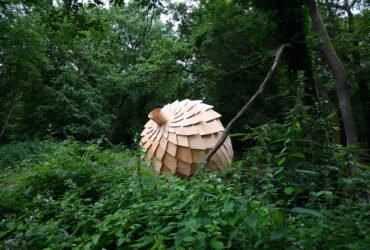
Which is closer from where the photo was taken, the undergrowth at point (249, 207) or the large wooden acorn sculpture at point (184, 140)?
the undergrowth at point (249, 207)

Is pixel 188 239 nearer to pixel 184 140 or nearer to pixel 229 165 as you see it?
pixel 229 165

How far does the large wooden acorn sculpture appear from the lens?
6.35 m

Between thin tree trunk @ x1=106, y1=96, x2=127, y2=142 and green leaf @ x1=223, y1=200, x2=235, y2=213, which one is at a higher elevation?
thin tree trunk @ x1=106, y1=96, x2=127, y2=142

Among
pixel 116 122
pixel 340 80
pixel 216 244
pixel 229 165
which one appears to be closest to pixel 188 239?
pixel 216 244

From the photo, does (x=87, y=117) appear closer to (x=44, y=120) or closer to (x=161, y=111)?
(x=44, y=120)

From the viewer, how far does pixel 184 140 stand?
6.36m

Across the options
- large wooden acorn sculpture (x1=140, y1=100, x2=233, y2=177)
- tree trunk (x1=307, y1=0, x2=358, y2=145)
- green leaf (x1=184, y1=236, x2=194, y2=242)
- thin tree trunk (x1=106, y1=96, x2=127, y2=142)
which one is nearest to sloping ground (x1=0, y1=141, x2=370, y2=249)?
green leaf (x1=184, y1=236, x2=194, y2=242)

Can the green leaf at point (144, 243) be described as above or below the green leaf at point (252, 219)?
below

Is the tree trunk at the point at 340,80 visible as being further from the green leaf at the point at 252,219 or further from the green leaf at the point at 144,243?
the green leaf at the point at 144,243

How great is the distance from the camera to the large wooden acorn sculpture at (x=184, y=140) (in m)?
6.35

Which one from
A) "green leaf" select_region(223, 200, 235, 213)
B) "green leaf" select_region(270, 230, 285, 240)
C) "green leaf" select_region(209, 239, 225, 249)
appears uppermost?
"green leaf" select_region(223, 200, 235, 213)

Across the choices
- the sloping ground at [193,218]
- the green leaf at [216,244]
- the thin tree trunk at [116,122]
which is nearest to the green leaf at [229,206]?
the sloping ground at [193,218]

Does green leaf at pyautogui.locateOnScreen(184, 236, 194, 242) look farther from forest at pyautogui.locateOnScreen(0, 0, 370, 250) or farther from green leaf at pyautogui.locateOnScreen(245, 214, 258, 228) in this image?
green leaf at pyautogui.locateOnScreen(245, 214, 258, 228)

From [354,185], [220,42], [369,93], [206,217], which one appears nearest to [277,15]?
[354,185]
